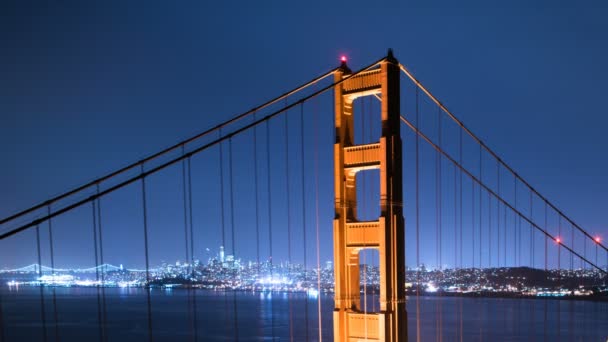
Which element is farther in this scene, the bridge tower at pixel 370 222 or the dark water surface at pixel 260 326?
the dark water surface at pixel 260 326

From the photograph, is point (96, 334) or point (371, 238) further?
point (96, 334)

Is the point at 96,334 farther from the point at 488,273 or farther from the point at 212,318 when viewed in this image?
the point at 488,273

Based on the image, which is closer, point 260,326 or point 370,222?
point 370,222

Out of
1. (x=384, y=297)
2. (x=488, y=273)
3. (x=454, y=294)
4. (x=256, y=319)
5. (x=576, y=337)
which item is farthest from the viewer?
(x=454, y=294)

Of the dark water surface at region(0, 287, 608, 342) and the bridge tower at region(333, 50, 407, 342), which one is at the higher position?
the dark water surface at region(0, 287, 608, 342)

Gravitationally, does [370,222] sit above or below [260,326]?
below

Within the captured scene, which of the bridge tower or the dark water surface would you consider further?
the dark water surface

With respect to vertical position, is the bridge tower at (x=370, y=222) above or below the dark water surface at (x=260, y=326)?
below

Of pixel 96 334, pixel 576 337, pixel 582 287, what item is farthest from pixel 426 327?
pixel 582 287
